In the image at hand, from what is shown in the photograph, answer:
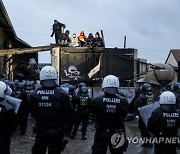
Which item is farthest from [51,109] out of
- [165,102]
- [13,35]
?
[13,35]

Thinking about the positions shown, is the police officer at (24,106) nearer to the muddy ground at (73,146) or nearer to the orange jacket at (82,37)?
the muddy ground at (73,146)

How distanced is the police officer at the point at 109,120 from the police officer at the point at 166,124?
0.60 metres

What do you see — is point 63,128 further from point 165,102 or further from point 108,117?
point 165,102

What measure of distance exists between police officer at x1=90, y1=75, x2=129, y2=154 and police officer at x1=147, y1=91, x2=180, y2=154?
1.98 ft

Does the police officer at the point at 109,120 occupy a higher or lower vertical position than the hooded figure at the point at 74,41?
lower

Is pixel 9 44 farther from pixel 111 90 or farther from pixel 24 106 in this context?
pixel 111 90

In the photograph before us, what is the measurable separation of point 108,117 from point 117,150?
0.66m

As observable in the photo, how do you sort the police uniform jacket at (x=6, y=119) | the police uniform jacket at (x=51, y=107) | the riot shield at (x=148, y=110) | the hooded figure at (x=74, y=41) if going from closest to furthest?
the police uniform jacket at (x=6, y=119) < the police uniform jacket at (x=51, y=107) < the riot shield at (x=148, y=110) < the hooded figure at (x=74, y=41)

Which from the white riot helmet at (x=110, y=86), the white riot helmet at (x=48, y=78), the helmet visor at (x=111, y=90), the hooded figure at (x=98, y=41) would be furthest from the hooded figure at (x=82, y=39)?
the white riot helmet at (x=48, y=78)

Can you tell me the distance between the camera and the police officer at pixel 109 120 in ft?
21.7

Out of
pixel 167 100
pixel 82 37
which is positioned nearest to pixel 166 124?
pixel 167 100

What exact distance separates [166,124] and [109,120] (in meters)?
1.05

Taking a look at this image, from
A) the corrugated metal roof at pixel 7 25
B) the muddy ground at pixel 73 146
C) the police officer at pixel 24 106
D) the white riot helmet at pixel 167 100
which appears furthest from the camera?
the corrugated metal roof at pixel 7 25

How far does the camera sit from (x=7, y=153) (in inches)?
232
